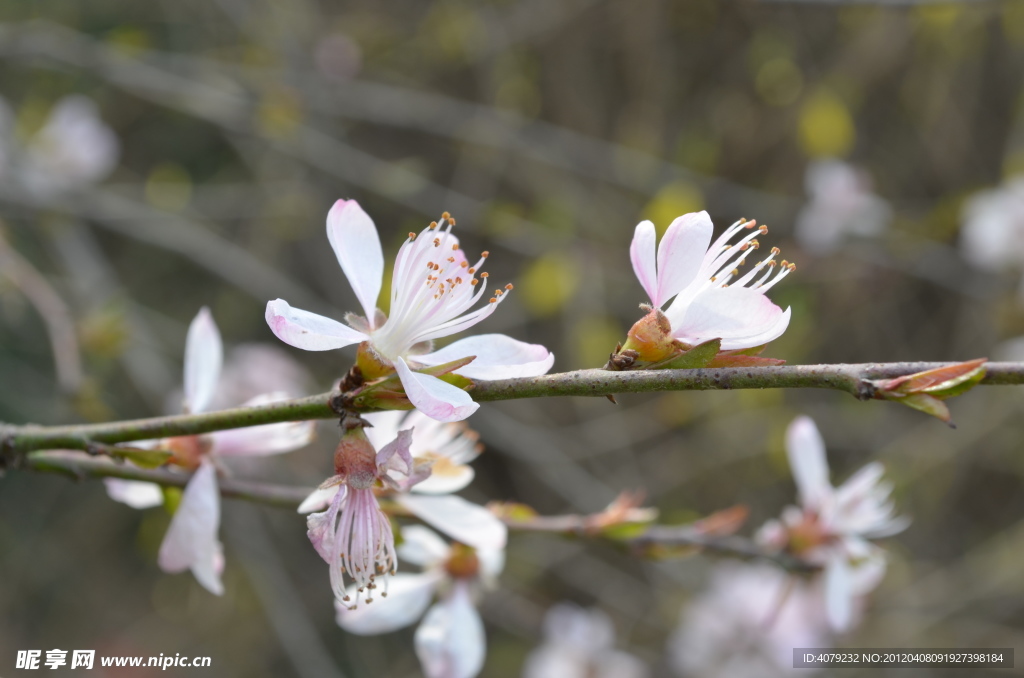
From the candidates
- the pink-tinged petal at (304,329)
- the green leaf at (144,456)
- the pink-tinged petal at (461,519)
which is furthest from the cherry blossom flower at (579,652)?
the pink-tinged petal at (304,329)

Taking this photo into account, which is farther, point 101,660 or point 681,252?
point 101,660

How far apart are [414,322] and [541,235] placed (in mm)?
1811

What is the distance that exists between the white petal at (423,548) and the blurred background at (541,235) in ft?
3.60

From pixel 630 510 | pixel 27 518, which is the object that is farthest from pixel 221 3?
pixel 630 510

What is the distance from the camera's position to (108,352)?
1.73 meters

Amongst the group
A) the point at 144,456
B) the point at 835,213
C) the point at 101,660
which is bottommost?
the point at 101,660

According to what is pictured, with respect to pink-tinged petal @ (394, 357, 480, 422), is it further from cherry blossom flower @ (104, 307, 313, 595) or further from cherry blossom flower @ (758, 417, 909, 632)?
cherry blossom flower @ (758, 417, 909, 632)

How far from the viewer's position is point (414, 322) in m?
0.71

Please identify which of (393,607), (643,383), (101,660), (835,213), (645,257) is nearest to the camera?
(643,383)

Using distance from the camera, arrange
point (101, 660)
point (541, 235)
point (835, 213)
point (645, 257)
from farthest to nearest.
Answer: point (835, 213) < point (541, 235) < point (101, 660) < point (645, 257)

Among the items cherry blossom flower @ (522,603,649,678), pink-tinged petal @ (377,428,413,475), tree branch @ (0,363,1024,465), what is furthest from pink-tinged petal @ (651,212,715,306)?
cherry blossom flower @ (522,603,649,678)

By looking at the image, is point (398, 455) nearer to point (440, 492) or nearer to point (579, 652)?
point (440, 492)

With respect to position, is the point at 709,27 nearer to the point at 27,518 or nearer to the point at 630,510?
the point at 630,510

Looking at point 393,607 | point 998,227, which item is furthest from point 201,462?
point 998,227
